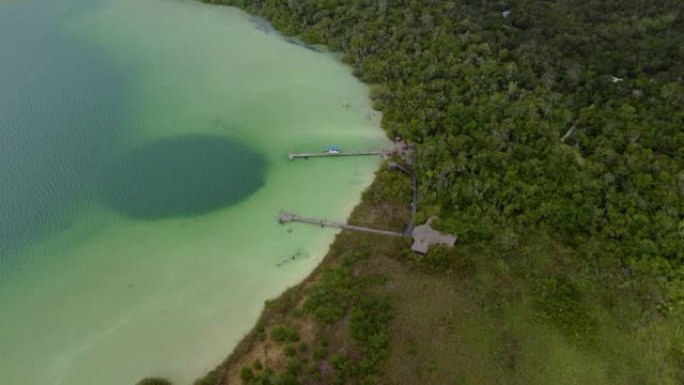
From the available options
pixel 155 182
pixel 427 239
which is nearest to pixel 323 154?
pixel 427 239

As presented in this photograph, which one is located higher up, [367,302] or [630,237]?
[630,237]

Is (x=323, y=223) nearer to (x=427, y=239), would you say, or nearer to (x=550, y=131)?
(x=427, y=239)

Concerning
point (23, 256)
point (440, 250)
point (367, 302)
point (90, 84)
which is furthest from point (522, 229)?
point (90, 84)

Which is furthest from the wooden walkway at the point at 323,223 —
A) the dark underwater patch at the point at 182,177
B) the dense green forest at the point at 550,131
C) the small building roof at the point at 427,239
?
the dark underwater patch at the point at 182,177

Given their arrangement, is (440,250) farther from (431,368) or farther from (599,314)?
(599,314)

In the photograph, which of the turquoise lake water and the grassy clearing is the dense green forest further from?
the turquoise lake water

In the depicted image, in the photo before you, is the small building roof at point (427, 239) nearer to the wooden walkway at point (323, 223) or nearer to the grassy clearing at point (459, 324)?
the grassy clearing at point (459, 324)
